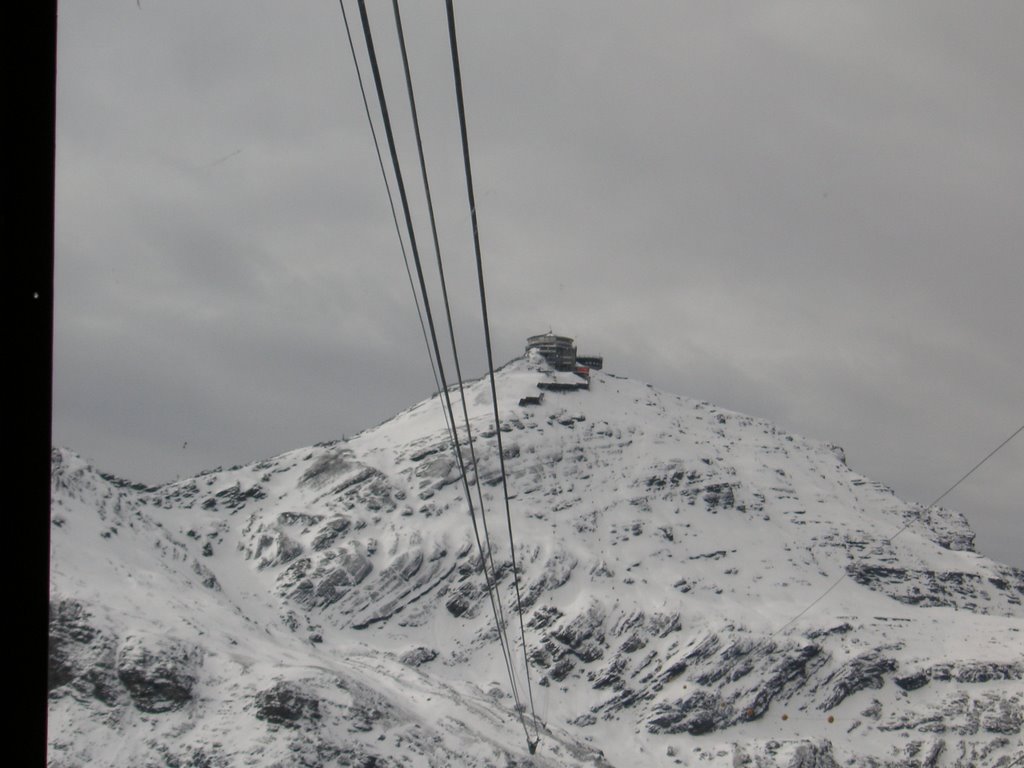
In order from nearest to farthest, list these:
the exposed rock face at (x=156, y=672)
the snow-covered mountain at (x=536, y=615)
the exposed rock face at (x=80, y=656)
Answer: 1. the exposed rock face at (x=80, y=656)
2. the exposed rock face at (x=156, y=672)
3. the snow-covered mountain at (x=536, y=615)

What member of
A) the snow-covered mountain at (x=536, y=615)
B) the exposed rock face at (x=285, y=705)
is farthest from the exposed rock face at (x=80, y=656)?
the exposed rock face at (x=285, y=705)

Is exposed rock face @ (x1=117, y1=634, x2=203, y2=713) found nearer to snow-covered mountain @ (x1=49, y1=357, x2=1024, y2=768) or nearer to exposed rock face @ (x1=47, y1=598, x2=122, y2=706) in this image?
snow-covered mountain @ (x1=49, y1=357, x2=1024, y2=768)

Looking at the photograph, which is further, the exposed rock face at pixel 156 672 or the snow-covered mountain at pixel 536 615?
the snow-covered mountain at pixel 536 615

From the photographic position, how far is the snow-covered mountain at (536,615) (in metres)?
76.6

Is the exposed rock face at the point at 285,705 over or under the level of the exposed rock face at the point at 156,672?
under

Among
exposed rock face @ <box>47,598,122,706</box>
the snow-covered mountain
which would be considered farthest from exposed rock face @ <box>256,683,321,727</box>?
exposed rock face @ <box>47,598,122,706</box>

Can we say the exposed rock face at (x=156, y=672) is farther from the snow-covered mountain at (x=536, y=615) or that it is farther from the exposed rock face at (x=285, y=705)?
the exposed rock face at (x=285, y=705)

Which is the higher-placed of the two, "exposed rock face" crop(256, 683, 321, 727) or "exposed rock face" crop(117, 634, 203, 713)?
"exposed rock face" crop(117, 634, 203, 713)

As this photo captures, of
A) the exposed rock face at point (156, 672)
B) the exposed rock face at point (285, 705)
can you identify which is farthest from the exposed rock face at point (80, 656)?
the exposed rock face at point (285, 705)

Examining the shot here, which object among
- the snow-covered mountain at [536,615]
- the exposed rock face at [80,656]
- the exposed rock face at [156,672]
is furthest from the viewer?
the snow-covered mountain at [536,615]

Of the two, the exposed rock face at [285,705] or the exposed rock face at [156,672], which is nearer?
the exposed rock face at [285,705]

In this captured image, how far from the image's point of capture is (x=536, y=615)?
140875 millimetres

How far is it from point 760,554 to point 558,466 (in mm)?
42057

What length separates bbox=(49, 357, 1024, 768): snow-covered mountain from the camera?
3017 inches
